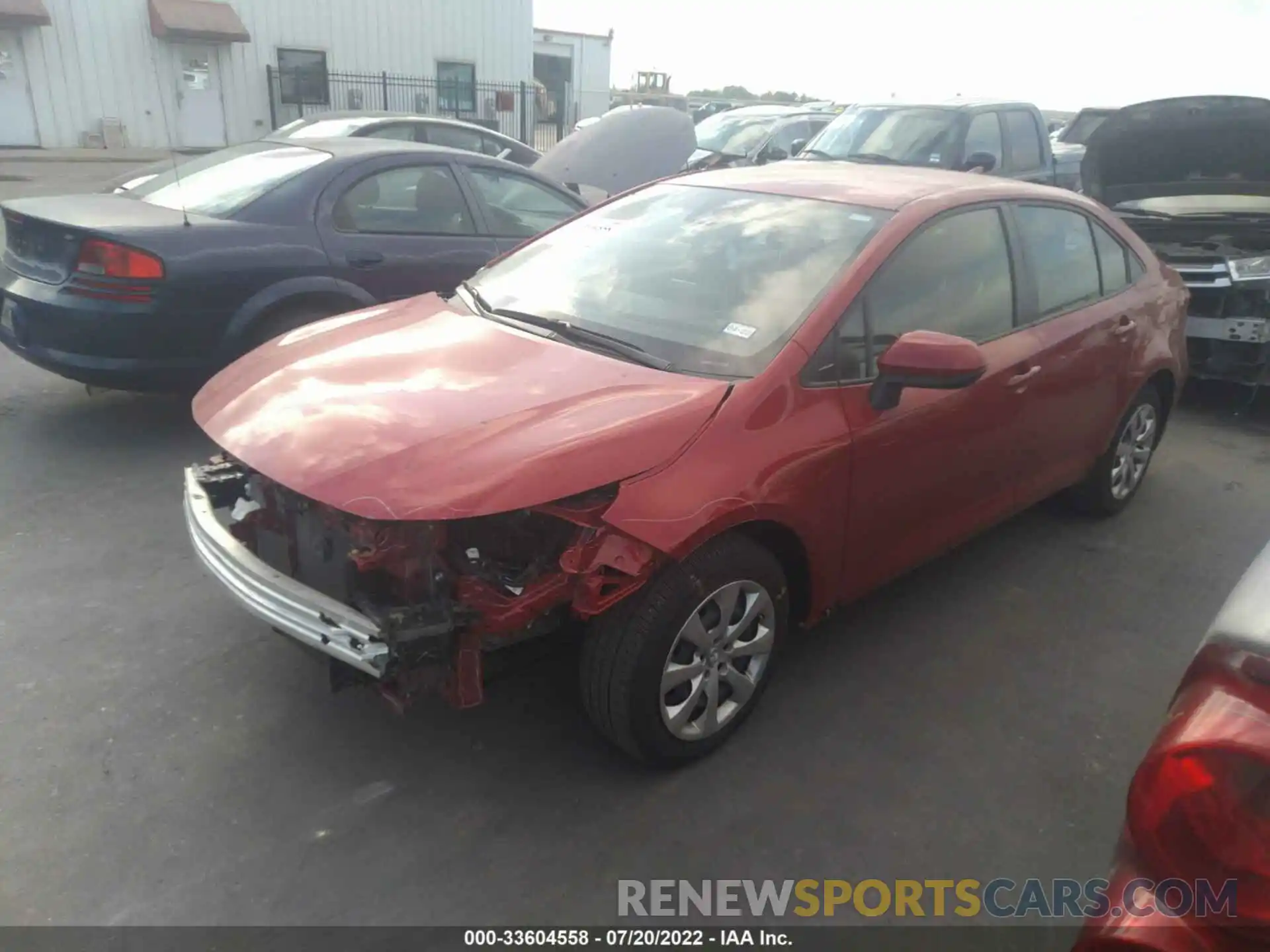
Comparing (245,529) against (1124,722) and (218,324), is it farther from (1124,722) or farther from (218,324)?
(1124,722)

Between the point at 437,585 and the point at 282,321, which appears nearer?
the point at 437,585

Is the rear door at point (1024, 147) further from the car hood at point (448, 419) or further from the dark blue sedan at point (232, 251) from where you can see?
the car hood at point (448, 419)

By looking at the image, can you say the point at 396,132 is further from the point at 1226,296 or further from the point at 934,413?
the point at 934,413

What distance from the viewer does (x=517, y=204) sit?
619 cm

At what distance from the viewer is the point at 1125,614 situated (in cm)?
391

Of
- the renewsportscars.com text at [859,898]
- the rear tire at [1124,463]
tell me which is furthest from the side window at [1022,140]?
the renewsportscars.com text at [859,898]

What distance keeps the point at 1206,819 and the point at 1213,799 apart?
3 centimetres

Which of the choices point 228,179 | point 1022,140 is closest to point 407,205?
point 228,179

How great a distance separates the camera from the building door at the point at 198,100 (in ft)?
67.9

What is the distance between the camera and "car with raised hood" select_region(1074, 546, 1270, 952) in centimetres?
126

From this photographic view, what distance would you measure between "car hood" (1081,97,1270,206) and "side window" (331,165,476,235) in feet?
15.2

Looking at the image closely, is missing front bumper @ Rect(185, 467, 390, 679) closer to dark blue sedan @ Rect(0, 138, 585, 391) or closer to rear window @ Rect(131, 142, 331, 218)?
dark blue sedan @ Rect(0, 138, 585, 391)

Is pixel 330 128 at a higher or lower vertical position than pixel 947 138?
lower

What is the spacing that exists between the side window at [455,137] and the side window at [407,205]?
3.66 meters
